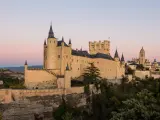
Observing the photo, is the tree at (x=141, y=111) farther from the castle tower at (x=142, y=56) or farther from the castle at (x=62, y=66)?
the castle tower at (x=142, y=56)

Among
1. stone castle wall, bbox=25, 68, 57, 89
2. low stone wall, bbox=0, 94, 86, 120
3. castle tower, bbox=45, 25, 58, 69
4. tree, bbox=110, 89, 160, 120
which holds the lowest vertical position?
low stone wall, bbox=0, 94, 86, 120

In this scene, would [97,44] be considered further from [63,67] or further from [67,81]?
[67,81]

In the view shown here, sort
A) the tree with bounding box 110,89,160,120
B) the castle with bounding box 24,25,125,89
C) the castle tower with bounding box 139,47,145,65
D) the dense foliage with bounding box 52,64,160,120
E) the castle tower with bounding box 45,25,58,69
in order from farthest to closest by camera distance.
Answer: the castle tower with bounding box 139,47,145,65
the castle tower with bounding box 45,25,58,69
the castle with bounding box 24,25,125,89
the dense foliage with bounding box 52,64,160,120
the tree with bounding box 110,89,160,120

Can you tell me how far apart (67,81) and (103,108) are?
22.1 feet

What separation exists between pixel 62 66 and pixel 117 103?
13.0 meters

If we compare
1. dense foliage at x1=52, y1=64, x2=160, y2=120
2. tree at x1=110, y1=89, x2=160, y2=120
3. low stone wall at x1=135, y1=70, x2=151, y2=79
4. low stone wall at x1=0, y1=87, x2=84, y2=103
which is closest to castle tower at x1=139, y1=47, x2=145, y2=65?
low stone wall at x1=135, y1=70, x2=151, y2=79

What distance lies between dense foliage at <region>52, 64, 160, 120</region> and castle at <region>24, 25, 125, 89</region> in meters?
2.57

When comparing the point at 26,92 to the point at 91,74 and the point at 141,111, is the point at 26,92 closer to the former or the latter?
the point at 91,74

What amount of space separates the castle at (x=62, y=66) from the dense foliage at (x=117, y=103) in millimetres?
2573

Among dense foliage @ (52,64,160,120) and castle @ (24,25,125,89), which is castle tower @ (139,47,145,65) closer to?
castle @ (24,25,125,89)

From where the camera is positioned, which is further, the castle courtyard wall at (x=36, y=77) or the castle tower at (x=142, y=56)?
the castle tower at (x=142, y=56)

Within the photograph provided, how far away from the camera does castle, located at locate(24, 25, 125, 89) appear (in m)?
44.8

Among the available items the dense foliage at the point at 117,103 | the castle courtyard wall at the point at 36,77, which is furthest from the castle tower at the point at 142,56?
the castle courtyard wall at the point at 36,77

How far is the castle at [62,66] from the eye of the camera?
147ft
